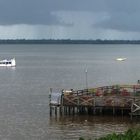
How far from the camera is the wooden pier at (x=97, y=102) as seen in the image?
57.0 metres

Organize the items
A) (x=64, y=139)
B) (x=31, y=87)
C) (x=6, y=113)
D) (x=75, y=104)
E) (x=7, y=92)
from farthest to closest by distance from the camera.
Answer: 1. (x=31, y=87)
2. (x=7, y=92)
3. (x=6, y=113)
4. (x=75, y=104)
5. (x=64, y=139)

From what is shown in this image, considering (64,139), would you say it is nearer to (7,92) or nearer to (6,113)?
(6,113)

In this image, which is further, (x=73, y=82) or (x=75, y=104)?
(x=73, y=82)

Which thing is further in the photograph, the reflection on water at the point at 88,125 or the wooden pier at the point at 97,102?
the wooden pier at the point at 97,102

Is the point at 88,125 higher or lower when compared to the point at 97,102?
lower

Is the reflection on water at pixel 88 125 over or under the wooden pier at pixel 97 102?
under

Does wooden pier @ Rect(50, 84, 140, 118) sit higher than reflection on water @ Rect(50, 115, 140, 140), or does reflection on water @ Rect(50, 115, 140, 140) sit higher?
wooden pier @ Rect(50, 84, 140, 118)

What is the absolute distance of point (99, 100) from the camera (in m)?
57.5

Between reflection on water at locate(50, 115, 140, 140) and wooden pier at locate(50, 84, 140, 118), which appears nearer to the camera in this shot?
reflection on water at locate(50, 115, 140, 140)

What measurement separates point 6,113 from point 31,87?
3307 cm

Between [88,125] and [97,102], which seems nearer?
[88,125]

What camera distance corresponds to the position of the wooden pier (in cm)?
5700

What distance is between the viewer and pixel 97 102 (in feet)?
189

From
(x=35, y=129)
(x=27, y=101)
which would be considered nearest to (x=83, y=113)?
(x=35, y=129)
